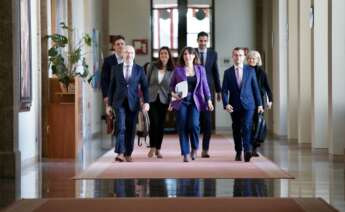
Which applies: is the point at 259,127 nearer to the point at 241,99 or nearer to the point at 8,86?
the point at 241,99

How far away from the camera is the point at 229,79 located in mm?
12367

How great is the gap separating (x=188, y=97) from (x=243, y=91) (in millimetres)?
776

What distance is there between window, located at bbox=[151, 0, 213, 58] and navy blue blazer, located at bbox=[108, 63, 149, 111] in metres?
12.7

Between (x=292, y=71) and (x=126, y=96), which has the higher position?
(x=292, y=71)

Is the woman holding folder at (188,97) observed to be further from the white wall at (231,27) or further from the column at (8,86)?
the white wall at (231,27)

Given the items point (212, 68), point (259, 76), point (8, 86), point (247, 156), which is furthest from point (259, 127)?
point (8, 86)

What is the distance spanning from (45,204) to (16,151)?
3.40 metres

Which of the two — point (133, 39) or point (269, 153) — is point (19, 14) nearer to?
point (269, 153)

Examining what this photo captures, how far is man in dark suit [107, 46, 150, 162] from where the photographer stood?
465 inches

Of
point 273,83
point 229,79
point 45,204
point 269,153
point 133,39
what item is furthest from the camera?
point 133,39

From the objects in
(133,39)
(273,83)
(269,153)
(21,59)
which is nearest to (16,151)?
(21,59)

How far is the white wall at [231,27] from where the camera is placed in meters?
24.8

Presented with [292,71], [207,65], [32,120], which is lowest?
[32,120]

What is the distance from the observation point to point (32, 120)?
41.9 feet
